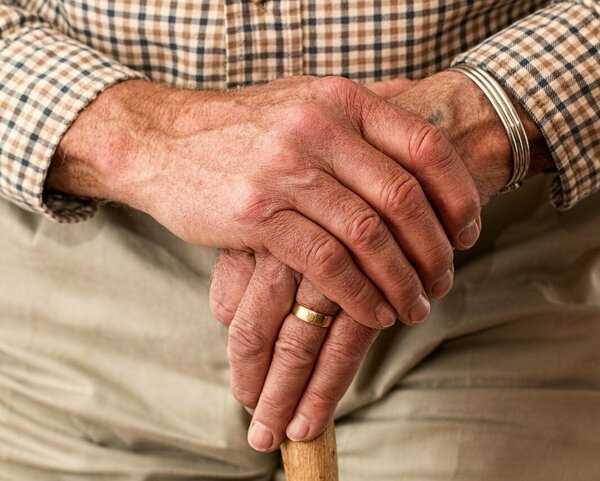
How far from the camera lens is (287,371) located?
975mm


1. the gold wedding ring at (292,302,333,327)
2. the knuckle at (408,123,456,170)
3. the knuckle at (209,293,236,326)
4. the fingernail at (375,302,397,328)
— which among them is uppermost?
the knuckle at (408,123,456,170)

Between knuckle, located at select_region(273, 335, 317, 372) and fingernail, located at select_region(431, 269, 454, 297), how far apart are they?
15cm

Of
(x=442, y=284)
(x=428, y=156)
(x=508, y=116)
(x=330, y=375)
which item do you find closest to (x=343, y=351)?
(x=330, y=375)

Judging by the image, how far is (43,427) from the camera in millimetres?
1191

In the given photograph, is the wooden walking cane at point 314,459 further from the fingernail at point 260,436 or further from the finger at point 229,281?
the finger at point 229,281

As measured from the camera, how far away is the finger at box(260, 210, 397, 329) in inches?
35.6

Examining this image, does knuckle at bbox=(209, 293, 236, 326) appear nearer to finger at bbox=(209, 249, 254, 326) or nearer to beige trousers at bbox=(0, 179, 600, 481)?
finger at bbox=(209, 249, 254, 326)

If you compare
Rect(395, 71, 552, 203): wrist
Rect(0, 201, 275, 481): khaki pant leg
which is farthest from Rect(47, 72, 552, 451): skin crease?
Rect(0, 201, 275, 481): khaki pant leg

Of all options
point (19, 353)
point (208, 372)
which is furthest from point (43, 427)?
point (208, 372)

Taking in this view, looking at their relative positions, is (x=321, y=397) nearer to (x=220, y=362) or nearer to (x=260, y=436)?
(x=260, y=436)

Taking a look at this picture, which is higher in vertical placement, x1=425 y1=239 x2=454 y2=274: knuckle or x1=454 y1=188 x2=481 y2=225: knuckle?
x1=454 y1=188 x2=481 y2=225: knuckle

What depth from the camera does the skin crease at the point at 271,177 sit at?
3.09 ft

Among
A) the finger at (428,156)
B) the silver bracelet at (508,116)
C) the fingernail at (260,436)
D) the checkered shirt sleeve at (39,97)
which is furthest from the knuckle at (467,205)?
the checkered shirt sleeve at (39,97)

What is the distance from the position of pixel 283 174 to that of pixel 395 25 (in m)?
0.31
